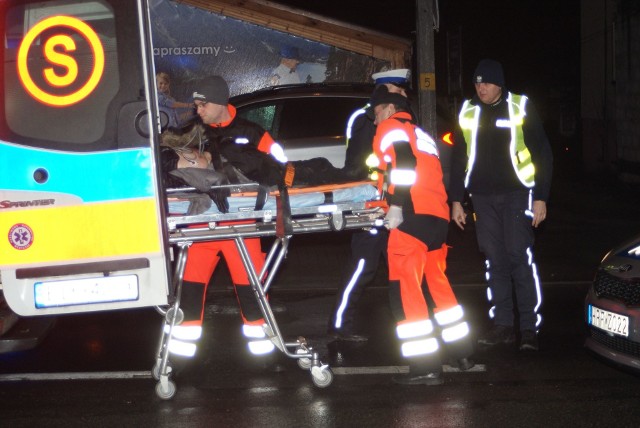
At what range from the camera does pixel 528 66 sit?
118 ft

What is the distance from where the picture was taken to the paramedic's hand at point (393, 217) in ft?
20.0

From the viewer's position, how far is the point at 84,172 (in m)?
5.51

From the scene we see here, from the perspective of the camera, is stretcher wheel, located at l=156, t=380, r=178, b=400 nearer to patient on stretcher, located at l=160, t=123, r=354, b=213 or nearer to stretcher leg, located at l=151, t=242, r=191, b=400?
stretcher leg, located at l=151, t=242, r=191, b=400

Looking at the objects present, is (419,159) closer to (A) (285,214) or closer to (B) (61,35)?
(A) (285,214)

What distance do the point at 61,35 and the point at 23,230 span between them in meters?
1.06

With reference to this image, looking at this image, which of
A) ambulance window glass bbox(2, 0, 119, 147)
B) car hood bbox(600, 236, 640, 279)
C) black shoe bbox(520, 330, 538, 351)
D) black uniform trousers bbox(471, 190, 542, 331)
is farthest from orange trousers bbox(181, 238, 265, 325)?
car hood bbox(600, 236, 640, 279)

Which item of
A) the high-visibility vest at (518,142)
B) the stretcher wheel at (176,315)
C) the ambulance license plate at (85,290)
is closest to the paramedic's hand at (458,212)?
the high-visibility vest at (518,142)

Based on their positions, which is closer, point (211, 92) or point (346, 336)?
point (211, 92)

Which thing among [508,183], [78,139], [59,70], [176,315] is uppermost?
[59,70]

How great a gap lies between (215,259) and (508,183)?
Answer: 210 centimetres

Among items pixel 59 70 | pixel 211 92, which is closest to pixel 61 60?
pixel 59 70

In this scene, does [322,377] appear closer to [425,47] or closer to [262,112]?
[262,112]

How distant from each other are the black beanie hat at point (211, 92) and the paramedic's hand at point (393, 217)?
1.24 m

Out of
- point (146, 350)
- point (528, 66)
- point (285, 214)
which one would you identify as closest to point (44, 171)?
point (285, 214)
